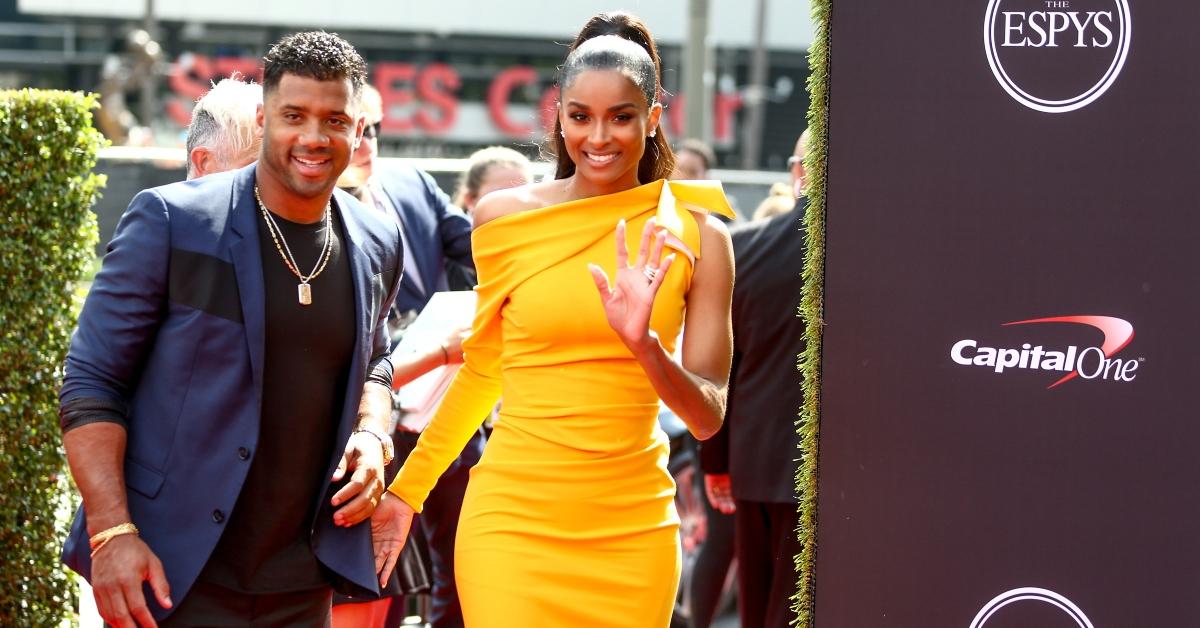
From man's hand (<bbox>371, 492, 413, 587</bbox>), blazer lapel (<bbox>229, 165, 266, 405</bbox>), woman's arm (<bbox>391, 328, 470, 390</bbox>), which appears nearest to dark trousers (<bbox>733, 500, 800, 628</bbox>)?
woman's arm (<bbox>391, 328, 470, 390</bbox>)

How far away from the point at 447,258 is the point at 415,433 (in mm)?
767

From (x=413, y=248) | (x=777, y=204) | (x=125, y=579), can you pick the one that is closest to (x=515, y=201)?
(x=125, y=579)

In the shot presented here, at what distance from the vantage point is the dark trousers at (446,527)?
585 cm

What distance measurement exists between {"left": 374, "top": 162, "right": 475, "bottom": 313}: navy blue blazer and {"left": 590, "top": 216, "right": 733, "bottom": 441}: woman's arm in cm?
201

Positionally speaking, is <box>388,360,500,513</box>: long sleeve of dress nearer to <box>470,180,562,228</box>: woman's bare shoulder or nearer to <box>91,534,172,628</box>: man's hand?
<box>470,180,562,228</box>: woman's bare shoulder

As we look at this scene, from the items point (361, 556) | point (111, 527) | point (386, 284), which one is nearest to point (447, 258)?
point (386, 284)

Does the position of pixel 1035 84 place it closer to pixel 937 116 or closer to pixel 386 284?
pixel 937 116

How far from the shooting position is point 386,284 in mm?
3764

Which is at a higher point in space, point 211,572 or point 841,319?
point 841,319

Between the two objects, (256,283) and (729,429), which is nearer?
(256,283)

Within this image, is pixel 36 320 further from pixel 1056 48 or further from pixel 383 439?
pixel 1056 48

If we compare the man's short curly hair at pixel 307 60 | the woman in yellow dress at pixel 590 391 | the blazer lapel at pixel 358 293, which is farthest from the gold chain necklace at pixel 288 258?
the woman in yellow dress at pixel 590 391

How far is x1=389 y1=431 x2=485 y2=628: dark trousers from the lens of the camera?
19.2 feet

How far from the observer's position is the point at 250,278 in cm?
329
